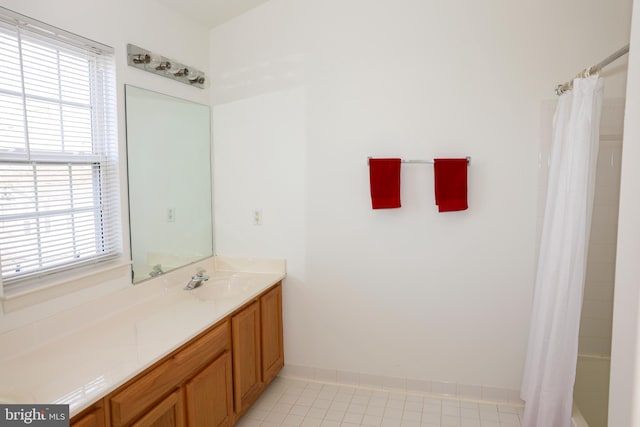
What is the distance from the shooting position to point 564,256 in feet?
6.90

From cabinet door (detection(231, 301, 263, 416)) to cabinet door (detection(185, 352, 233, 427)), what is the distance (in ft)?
0.25

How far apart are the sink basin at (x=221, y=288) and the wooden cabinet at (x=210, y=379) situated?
186mm

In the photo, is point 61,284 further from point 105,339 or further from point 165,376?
point 165,376

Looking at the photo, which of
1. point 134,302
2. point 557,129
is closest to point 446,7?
point 557,129

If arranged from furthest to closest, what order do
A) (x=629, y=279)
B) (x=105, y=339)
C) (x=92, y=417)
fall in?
(x=105, y=339) → (x=92, y=417) → (x=629, y=279)

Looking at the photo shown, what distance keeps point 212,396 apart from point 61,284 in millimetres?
891

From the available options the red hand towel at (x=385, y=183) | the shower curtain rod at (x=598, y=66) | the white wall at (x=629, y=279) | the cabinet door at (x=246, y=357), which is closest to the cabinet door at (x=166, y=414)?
the cabinet door at (x=246, y=357)

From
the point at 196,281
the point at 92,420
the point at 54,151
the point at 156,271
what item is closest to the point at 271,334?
the point at 196,281

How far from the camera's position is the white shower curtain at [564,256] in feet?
6.60

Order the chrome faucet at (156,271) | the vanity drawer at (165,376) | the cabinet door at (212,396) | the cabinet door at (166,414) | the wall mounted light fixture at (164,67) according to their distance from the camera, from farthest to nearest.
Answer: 1. the chrome faucet at (156,271)
2. the wall mounted light fixture at (164,67)
3. the cabinet door at (212,396)
4. the cabinet door at (166,414)
5. the vanity drawer at (165,376)

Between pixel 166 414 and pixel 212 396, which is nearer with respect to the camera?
pixel 166 414

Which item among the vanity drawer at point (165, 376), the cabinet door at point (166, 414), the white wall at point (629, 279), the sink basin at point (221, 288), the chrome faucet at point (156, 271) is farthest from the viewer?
the sink basin at point (221, 288)

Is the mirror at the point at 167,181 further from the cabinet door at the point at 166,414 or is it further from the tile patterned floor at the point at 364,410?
the tile patterned floor at the point at 364,410

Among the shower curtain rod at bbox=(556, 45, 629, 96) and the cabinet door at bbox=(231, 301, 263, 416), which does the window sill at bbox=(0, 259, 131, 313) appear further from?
the shower curtain rod at bbox=(556, 45, 629, 96)
